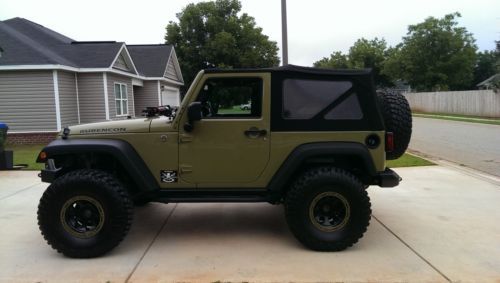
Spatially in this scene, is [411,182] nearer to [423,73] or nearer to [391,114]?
[391,114]

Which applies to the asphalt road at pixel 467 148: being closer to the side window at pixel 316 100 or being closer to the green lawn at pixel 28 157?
the side window at pixel 316 100

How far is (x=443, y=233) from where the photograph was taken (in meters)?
5.36

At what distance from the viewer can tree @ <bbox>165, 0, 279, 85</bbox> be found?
130 feet

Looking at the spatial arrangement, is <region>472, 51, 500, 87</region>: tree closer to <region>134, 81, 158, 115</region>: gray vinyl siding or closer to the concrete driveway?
<region>134, 81, 158, 115</region>: gray vinyl siding

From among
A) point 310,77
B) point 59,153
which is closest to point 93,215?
point 59,153

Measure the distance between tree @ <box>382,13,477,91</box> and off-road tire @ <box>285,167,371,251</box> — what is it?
167 ft

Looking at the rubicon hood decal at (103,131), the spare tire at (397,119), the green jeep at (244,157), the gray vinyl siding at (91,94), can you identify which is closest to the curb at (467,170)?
the spare tire at (397,119)

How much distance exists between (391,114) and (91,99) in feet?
54.1

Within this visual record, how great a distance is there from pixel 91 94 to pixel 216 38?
21.4m

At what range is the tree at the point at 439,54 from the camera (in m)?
51.5

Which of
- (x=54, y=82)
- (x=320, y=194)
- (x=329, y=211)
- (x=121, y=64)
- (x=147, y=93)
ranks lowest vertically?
(x=329, y=211)

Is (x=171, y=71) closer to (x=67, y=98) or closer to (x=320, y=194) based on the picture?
(x=67, y=98)

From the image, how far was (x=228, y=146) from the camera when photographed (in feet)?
15.9

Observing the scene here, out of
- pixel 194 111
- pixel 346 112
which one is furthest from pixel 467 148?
pixel 194 111
